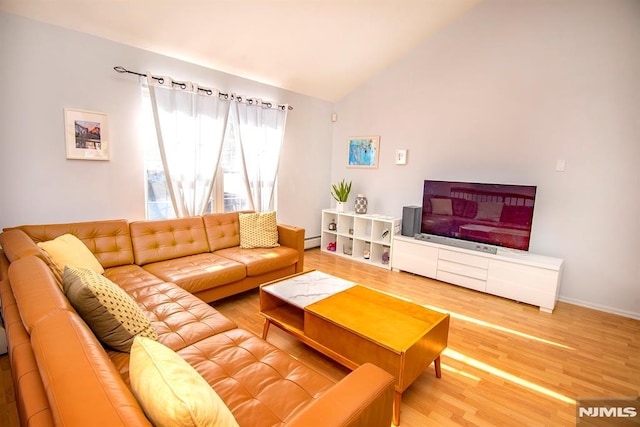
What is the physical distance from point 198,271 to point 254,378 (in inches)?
60.5

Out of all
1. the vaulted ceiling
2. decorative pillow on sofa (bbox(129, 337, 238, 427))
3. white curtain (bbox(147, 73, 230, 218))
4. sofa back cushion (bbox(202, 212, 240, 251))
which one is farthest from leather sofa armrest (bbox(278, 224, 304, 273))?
decorative pillow on sofa (bbox(129, 337, 238, 427))

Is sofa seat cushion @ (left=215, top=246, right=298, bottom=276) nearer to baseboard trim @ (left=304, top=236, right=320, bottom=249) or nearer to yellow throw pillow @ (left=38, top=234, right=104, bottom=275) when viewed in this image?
yellow throw pillow @ (left=38, top=234, right=104, bottom=275)

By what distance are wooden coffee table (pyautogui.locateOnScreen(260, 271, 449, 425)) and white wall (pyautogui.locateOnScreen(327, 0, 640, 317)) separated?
7.34ft

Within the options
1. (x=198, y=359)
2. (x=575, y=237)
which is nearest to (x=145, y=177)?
(x=198, y=359)

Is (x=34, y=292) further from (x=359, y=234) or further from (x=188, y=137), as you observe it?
(x=359, y=234)

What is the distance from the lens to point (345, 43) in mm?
3725

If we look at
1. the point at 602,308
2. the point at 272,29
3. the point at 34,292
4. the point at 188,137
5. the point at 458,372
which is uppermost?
the point at 272,29

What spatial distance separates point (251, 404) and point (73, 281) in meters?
0.94

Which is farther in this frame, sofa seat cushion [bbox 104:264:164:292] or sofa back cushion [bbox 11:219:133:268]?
sofa back cushion [bbox 11:219:133:268]

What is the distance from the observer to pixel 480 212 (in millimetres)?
3541

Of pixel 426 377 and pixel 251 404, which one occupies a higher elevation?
pixel 251 404

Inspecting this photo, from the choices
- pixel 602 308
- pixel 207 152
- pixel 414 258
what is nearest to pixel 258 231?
pixel 207 152

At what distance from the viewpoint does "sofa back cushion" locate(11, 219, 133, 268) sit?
95.8 inches

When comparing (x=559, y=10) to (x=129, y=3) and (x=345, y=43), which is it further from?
(x=129, y=3)
